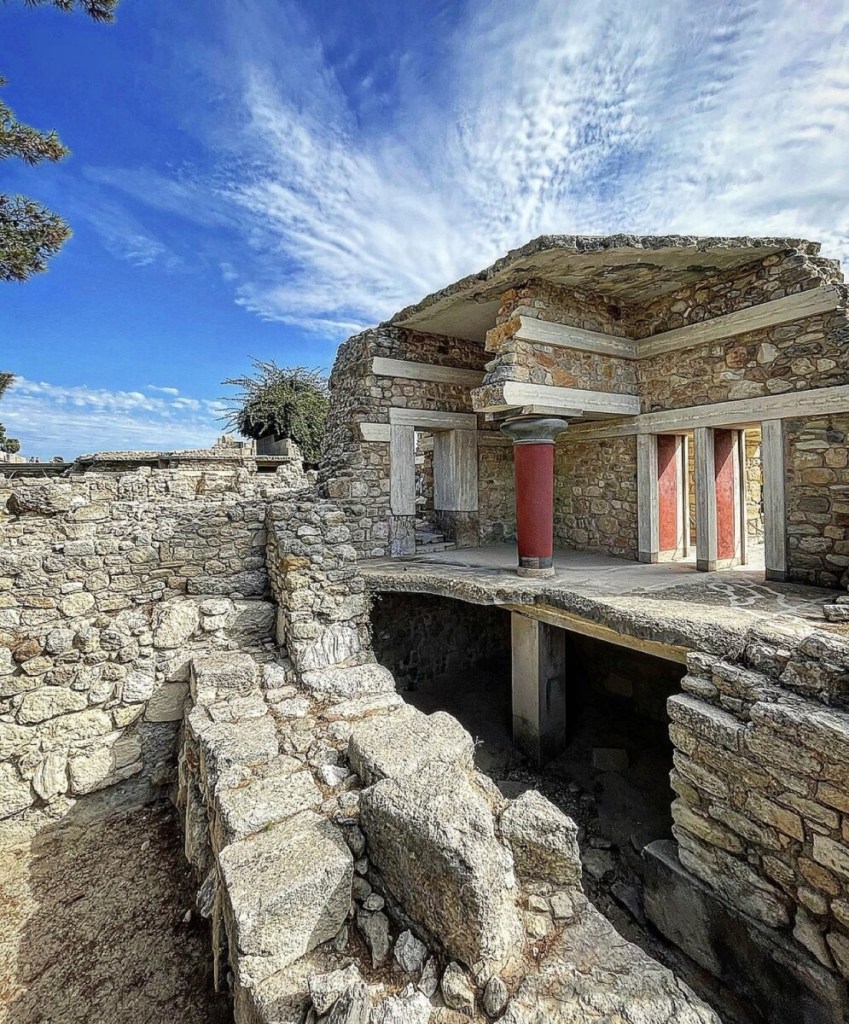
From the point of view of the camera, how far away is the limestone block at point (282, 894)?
1761mm

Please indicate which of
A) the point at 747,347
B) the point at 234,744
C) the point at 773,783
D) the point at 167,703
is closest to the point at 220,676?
the point at 167,703

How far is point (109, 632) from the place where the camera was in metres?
4.04

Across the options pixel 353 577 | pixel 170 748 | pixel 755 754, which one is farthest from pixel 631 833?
pixel 170 748

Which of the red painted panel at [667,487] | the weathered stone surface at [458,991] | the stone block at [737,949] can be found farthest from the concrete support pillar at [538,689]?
the weathered stone surface at [458,991]

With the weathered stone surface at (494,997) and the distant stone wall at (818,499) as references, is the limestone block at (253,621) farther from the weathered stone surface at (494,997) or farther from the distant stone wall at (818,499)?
the distant stone wall at (818,499)

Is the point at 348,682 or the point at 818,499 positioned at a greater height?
the point at 818,499

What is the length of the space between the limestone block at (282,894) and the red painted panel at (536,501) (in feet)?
14.1

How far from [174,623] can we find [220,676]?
2.79 ft

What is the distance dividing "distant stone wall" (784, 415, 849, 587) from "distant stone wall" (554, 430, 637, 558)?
78.4 inches

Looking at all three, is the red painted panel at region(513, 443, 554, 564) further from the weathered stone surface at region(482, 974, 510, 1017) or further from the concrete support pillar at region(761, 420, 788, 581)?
the weathered stone surface at region(482, 974, 510, 1017)

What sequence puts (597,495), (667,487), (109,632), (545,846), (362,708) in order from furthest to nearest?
(597,495) < (667,487) < (109,632) < (362,708) < (545,846)

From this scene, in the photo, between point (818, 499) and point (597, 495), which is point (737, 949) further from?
point (597, 495)

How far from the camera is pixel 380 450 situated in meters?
7.44

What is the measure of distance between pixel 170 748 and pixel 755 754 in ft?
14.9
